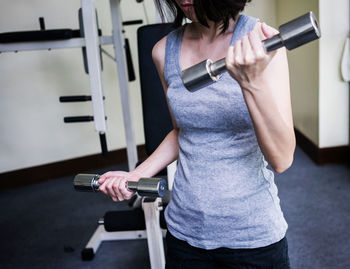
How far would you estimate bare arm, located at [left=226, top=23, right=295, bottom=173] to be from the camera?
0.53 meters

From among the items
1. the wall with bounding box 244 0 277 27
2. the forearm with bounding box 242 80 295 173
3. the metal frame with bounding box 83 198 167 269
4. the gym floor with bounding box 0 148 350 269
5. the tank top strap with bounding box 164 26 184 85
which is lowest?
the gym floor with bounding box 0 148 350 269

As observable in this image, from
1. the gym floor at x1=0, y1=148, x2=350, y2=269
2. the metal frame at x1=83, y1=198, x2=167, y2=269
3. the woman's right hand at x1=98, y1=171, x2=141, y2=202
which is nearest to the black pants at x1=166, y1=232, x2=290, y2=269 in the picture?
the woman's right hand at x1=98, y1=171, x2=141, y2=202

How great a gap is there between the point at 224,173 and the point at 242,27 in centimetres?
27

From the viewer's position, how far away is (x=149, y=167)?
898 mm

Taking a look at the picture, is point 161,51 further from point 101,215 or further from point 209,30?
point 101,215

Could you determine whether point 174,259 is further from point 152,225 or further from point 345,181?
point 345,181

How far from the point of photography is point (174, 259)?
82 centimetres

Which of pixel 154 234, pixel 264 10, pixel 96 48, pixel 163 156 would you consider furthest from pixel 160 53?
pixel 264 10

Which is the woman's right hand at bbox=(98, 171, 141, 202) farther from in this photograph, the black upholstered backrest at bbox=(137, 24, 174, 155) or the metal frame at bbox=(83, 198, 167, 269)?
the black upholstered backrest at bbox=(137, 24, 174, 155)

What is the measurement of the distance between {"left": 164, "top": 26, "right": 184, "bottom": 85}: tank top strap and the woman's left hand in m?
0.24

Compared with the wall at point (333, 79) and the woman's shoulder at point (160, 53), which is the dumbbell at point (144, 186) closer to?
the woman's shoulder at point (160, 53)

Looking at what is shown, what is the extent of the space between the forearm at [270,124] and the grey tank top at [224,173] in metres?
0.08

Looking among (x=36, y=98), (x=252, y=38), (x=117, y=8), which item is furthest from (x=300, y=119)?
(x=252, y=38)

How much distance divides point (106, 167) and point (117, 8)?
5.53 ft
